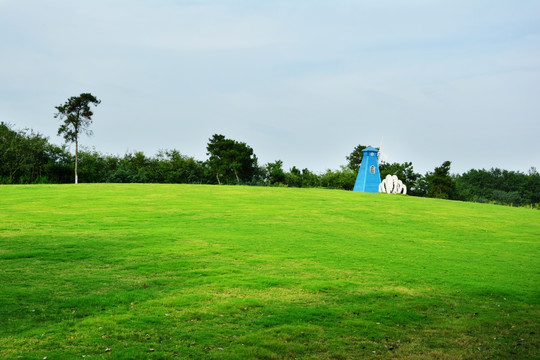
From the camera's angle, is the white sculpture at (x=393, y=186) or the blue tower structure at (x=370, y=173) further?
the blue tower structure at (x=370, y=173)

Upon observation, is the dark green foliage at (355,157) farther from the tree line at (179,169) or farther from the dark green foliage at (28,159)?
the dark green foliage at (28,159)

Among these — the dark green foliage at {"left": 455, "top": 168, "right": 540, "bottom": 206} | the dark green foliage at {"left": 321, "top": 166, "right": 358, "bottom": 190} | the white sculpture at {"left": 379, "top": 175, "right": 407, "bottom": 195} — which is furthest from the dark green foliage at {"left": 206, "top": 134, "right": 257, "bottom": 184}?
the dark green foliage at {"left": 455, "top": 168, "right": 540, "bottom": 206}

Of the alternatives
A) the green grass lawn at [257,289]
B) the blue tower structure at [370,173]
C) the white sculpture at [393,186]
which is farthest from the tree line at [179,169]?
the green grass lawn at [257,289]

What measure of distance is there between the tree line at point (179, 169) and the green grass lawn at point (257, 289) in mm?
34016

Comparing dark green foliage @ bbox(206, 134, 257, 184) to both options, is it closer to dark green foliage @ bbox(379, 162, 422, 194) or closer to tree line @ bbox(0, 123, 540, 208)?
tree line @ bbox(0, 123, 540, 208)

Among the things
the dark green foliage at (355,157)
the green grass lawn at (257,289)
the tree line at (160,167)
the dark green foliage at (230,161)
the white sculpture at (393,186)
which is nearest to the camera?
the green grass lawn at (257,289)

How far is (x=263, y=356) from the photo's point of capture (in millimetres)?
6695

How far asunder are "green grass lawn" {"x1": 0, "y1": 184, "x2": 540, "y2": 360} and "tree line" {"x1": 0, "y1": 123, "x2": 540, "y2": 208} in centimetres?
3402

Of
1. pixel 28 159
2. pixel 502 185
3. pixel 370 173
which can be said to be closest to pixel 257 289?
pixel 370 173

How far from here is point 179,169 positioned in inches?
2338

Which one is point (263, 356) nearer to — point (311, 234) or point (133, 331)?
point (133, 331)

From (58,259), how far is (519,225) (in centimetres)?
2312

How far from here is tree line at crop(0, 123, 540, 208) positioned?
5091 cm

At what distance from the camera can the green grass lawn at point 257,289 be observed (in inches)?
283
